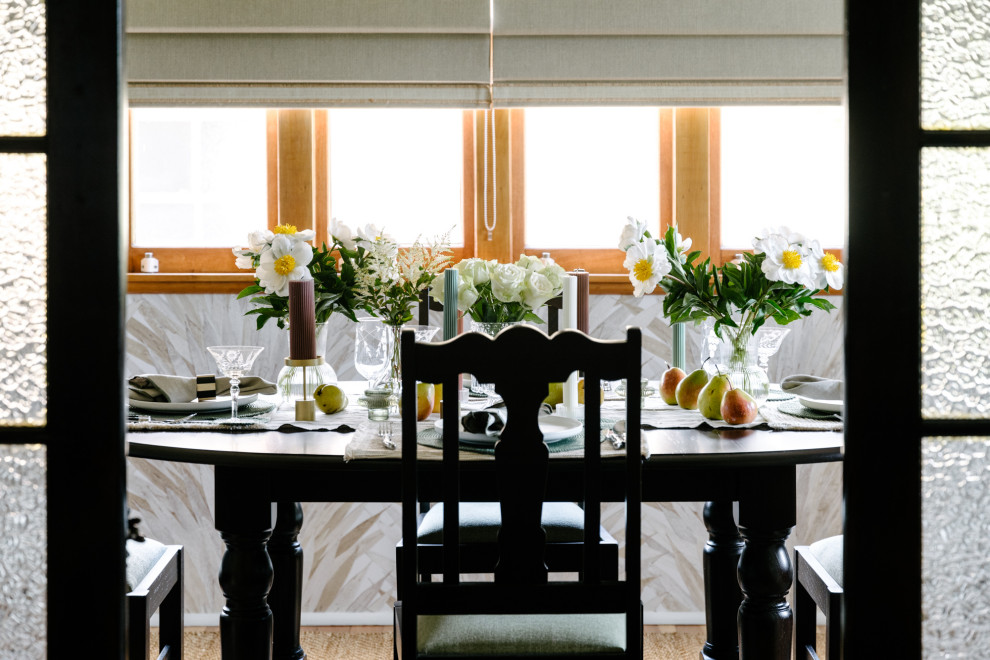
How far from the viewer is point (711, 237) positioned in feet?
9.91

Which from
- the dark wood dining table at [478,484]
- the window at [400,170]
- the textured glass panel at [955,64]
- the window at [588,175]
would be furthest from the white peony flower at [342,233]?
the textured glass panel at [955,64]

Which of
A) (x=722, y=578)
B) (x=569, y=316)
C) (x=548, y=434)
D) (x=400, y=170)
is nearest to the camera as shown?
(x=548, y=434)

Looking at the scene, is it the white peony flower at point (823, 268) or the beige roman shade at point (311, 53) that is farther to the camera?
the beige roman shade at point (311, 53)

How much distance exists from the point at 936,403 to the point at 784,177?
2345 mm

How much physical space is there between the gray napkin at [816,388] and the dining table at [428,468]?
15 cm

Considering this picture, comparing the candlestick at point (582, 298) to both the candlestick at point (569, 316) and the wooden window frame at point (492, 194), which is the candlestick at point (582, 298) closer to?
the candlestick at point (569, 316)

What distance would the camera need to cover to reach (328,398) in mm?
1976

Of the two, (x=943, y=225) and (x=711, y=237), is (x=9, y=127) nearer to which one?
(x=943, y=225)

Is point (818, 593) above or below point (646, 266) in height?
below

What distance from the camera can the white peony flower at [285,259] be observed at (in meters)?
2.06

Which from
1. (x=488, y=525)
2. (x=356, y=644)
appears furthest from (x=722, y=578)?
(x=356, y=644)

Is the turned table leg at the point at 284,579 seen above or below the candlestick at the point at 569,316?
below

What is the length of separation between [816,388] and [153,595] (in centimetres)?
146

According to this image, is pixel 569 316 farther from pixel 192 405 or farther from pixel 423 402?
pixel 192 405
